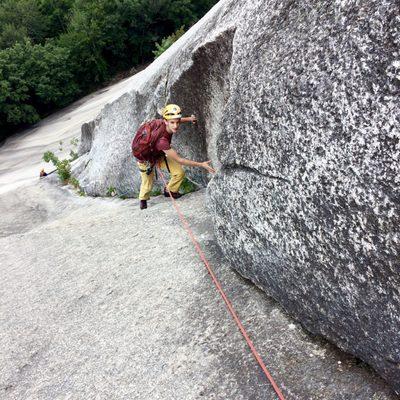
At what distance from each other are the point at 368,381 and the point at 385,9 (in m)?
3.12

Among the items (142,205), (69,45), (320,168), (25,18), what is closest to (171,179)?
(142,205)

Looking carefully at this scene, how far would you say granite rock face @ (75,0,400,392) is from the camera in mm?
3139

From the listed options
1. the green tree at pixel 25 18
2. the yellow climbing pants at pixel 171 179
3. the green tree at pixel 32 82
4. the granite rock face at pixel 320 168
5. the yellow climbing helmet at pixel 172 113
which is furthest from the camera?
the green tree at pixel 25 18

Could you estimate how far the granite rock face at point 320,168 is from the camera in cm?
314

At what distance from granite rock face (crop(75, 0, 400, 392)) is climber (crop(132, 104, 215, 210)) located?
2.31m

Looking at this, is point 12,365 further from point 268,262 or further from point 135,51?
point 135,51

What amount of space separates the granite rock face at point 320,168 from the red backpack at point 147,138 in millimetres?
2999

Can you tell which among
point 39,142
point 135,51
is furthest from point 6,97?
point 135,51

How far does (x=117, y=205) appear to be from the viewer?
422 inches

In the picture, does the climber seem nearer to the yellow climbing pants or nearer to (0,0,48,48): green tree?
the yellow climbing pants

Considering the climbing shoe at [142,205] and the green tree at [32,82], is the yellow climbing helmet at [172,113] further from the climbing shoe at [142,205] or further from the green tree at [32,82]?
the green tree at [32,82]

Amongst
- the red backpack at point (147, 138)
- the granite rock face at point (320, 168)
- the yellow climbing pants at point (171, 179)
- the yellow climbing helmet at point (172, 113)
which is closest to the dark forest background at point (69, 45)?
the yellow climbing pants at point (171, 179)

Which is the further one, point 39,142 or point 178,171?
point 39,142

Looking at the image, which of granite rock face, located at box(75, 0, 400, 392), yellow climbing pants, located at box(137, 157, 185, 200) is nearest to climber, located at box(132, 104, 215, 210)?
yellow climbing pants, located at box(137, 157, 185, 200)
